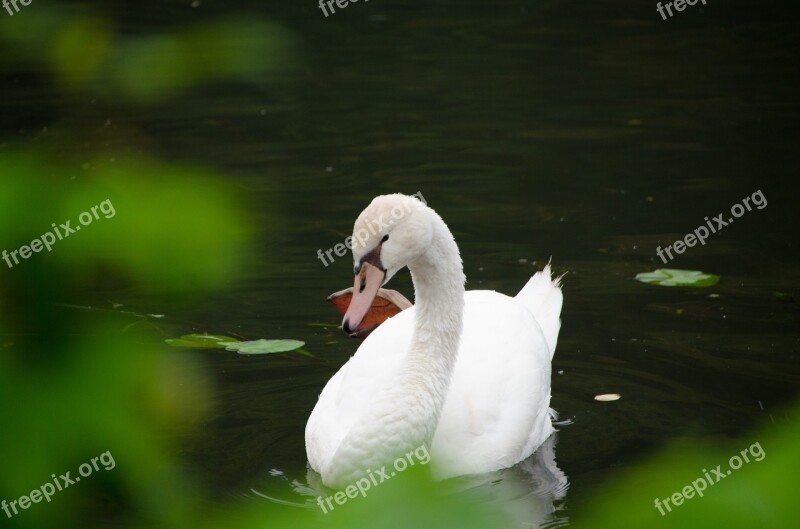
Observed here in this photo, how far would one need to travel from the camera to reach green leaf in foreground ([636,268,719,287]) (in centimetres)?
681

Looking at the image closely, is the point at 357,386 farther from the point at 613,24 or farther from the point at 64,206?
the point at 613,24

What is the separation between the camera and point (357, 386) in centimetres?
488

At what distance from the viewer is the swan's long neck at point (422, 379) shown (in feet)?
14.5

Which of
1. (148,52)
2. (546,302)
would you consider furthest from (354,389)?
(148,52)

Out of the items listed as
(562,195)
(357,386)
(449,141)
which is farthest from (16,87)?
(357,386)

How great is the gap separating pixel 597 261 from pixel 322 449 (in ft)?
9.74

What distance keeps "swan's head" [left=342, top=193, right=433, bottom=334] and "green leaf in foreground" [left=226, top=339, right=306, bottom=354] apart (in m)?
1.83

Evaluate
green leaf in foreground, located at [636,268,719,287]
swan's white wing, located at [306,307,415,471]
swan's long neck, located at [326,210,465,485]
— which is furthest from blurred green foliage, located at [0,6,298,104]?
green leaf in foreground, located at [636,268,719,287]

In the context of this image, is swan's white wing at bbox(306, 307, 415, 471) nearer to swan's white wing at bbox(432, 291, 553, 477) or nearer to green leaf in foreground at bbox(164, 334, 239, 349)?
swan's white wing at bbox(432, 291, 553, 477)

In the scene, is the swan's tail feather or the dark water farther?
the swan's tail feather

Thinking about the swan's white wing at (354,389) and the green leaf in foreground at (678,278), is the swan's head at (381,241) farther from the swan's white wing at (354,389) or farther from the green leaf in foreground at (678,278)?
the green leaf in foreground at (678,278)

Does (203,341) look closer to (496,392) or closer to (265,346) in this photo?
(265,346)

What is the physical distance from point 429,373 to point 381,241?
0.60m

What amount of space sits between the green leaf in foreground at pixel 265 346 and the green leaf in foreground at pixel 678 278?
2060 mm
